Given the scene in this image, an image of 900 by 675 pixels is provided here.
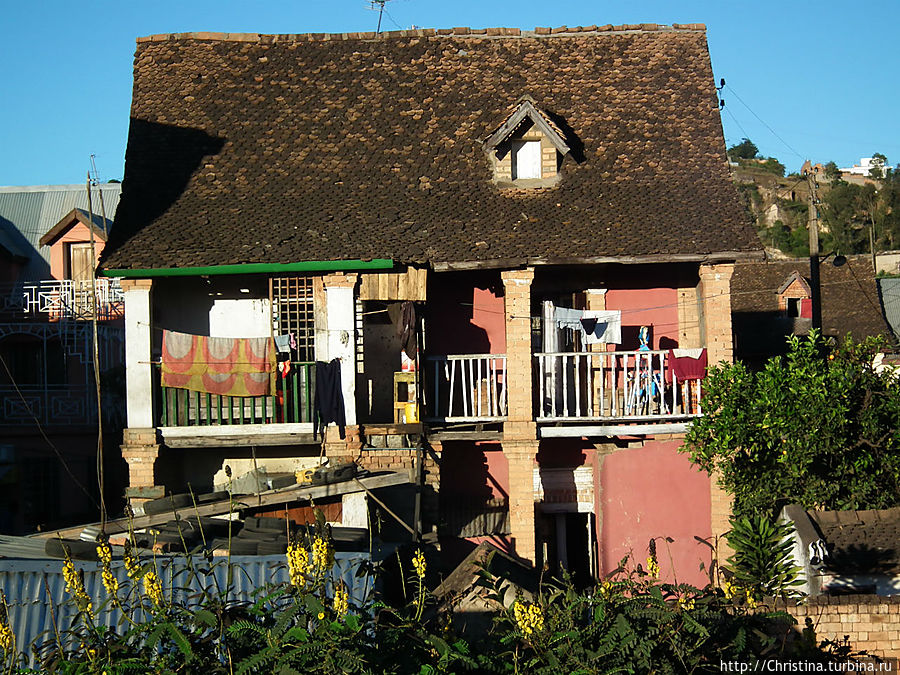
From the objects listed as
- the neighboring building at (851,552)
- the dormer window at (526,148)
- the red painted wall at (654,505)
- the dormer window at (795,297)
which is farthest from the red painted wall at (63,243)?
the dormer window at (795,297)

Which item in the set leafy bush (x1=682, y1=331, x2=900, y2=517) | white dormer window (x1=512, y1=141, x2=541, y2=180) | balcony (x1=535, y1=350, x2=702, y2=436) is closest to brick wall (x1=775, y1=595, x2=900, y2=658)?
leafy bush (x1=682, y1=331, x2=900, y2=517)

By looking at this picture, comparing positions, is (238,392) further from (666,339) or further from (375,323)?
(666,339)

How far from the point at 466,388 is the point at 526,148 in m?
4.37

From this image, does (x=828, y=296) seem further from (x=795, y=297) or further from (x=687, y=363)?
(x=687, y=363)

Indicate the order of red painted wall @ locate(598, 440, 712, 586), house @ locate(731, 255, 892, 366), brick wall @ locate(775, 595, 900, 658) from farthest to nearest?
house @ locate(731, 255, 892, 366) < red painted wall @ locate(598, 440, 712, 586) < brick wall @ locate(775, 595, 900, 658)

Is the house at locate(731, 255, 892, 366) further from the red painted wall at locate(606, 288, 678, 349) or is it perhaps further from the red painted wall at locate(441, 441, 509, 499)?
the red painted wall at locate(441, 441, 509, 499)

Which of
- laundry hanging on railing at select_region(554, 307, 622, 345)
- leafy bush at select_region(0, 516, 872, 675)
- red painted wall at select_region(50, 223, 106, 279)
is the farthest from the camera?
red painted wall at select_region(50, 223, 106, 279)

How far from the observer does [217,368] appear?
615 inches

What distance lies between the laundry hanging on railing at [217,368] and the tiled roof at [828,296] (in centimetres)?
2065

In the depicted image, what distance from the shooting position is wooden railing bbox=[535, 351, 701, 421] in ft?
52.9

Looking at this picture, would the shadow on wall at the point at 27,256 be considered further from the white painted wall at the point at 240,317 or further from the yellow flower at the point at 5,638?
the yellow flower at the point at 5,638

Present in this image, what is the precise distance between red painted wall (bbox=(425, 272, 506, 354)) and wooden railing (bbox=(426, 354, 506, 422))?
A: 0.34 m

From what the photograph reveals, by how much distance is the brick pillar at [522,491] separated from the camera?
16.0 m

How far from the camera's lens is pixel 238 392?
15.6 meters
